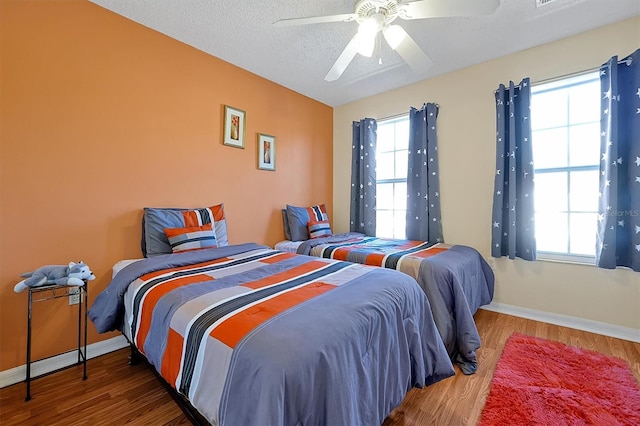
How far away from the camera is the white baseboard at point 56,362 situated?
5.31 ft

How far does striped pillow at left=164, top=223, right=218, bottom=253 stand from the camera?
6.73 ft

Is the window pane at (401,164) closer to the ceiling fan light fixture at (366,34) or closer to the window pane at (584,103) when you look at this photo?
the window pane at (584,103)

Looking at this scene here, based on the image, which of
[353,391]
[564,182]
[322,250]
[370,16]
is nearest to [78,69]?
[370,16]

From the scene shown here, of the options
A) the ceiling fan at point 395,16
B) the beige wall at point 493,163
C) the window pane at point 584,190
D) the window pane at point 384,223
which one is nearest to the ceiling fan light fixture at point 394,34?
the ceiling fan at point 395,16

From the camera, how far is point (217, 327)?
0.96 metres

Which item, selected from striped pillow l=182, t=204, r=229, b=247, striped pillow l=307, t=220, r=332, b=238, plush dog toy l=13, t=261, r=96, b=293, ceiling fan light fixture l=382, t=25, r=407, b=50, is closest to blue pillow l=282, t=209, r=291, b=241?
striped pillow l=307, t=220, r=332, b=238

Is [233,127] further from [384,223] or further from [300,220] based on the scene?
[384,223]

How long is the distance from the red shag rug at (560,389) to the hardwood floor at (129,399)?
0.27 feet

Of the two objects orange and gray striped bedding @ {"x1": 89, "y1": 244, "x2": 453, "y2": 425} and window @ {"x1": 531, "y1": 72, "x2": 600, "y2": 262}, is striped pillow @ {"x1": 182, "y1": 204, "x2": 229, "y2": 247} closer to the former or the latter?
orange and gray striped bedding @ {"x1": 89, "y1": 244, "x2": 453, "y2": 425}

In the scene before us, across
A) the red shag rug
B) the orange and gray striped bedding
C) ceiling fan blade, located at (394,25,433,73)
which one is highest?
ceiling fan blade, located at (394,25,433,73)

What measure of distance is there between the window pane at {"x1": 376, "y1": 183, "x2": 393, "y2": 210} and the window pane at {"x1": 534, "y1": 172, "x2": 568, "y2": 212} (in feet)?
5.16

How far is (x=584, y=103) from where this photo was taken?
96.2 inches

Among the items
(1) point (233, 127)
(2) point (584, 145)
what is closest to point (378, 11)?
(1) point (233, 127)

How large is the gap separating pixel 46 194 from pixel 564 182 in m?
4.20
